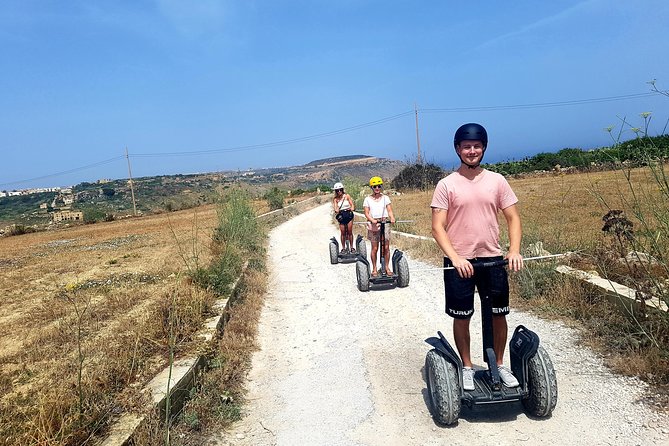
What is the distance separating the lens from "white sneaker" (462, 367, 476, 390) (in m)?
3.29

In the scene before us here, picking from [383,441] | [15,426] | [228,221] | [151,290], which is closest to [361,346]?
[383,441]

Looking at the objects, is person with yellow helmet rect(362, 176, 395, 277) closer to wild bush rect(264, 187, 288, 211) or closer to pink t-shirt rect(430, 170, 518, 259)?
pink t-shirt rect(430, 170, 518, 259)

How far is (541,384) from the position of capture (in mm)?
3150

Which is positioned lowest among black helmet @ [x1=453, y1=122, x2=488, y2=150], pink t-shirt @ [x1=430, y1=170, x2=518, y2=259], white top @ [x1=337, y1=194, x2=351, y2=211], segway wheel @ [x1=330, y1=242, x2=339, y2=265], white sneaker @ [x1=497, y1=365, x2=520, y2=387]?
segway wheel @ [x1=330, y1=242, x2=339, y2=265]

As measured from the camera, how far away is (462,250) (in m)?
3.32

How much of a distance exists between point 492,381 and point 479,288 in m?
0.67

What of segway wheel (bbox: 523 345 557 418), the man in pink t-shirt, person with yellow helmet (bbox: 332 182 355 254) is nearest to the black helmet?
the man in pink t-shirt

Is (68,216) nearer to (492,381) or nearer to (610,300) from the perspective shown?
(610,300)

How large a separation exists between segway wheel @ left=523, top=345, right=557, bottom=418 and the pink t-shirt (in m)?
0.81

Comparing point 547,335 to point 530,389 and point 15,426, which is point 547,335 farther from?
point 15,426

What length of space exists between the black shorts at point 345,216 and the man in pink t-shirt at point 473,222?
21.6ft

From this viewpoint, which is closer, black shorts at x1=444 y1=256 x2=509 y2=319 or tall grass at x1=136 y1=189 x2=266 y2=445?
black shorts at x1=444 y1=256 x2=509 y2=319

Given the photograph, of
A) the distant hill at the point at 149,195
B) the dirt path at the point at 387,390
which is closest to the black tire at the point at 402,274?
the dirt path at the point at 387,390

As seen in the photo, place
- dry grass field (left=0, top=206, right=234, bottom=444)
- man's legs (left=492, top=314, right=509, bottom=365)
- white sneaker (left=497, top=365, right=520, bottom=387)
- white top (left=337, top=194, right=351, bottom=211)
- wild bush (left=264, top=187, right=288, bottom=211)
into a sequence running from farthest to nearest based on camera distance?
wild bush (left=264, top=187, right=288, bottom=211) → white top (left=337, top=194, right=351, bottom=211) → man's legs (left=492, top=314, right=509, bottom=365) → white sneaker (left=497, top=365, right=520, bottom=387) → dry grass field (left=0, top=206, right=234, bottom=444)
